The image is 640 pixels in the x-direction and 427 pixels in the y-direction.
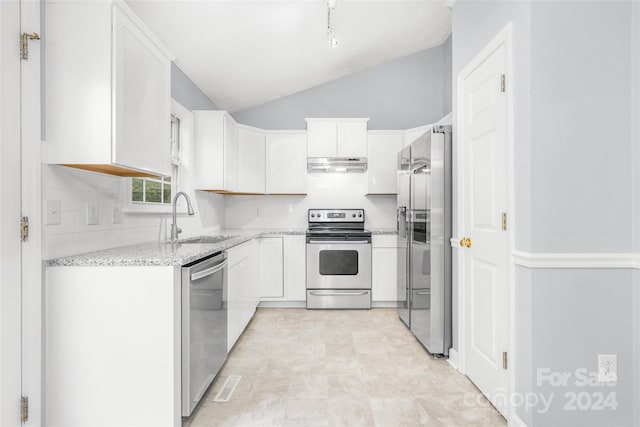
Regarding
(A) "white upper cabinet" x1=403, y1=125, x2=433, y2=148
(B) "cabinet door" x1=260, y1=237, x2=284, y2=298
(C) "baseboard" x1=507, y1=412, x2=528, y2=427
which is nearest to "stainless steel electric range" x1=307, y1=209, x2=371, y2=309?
(B) "cabinet door" x1=260, y1=237, x2=284, y2=298

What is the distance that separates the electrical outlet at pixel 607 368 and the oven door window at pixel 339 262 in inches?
100

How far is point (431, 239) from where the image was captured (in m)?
2.77

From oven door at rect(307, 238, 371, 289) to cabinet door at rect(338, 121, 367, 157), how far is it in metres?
1.11

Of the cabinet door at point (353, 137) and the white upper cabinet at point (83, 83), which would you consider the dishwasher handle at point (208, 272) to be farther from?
the cabinet door at point (353, 137)

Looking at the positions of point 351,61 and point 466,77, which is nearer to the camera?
point 466,77

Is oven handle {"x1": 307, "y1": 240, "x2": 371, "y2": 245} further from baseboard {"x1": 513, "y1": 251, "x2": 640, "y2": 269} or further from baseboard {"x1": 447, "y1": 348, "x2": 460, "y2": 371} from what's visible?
baseboard {"x1": 513, "y1": 251, "x2": 640, "y2": 269}

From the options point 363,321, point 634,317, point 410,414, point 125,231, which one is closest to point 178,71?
point 125,231

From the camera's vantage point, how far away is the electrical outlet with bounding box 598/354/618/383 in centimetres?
163

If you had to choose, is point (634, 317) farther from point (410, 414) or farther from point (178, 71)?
point (178, 71)

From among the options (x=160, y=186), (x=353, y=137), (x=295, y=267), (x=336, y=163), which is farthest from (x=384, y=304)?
(x=160, y=186)

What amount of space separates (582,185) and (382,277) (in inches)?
104

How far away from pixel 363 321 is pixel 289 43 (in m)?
2.86

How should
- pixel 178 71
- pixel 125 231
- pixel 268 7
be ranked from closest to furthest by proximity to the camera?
1. pixel 125 231
2. pixel 268 7
3. pixel 178 71
